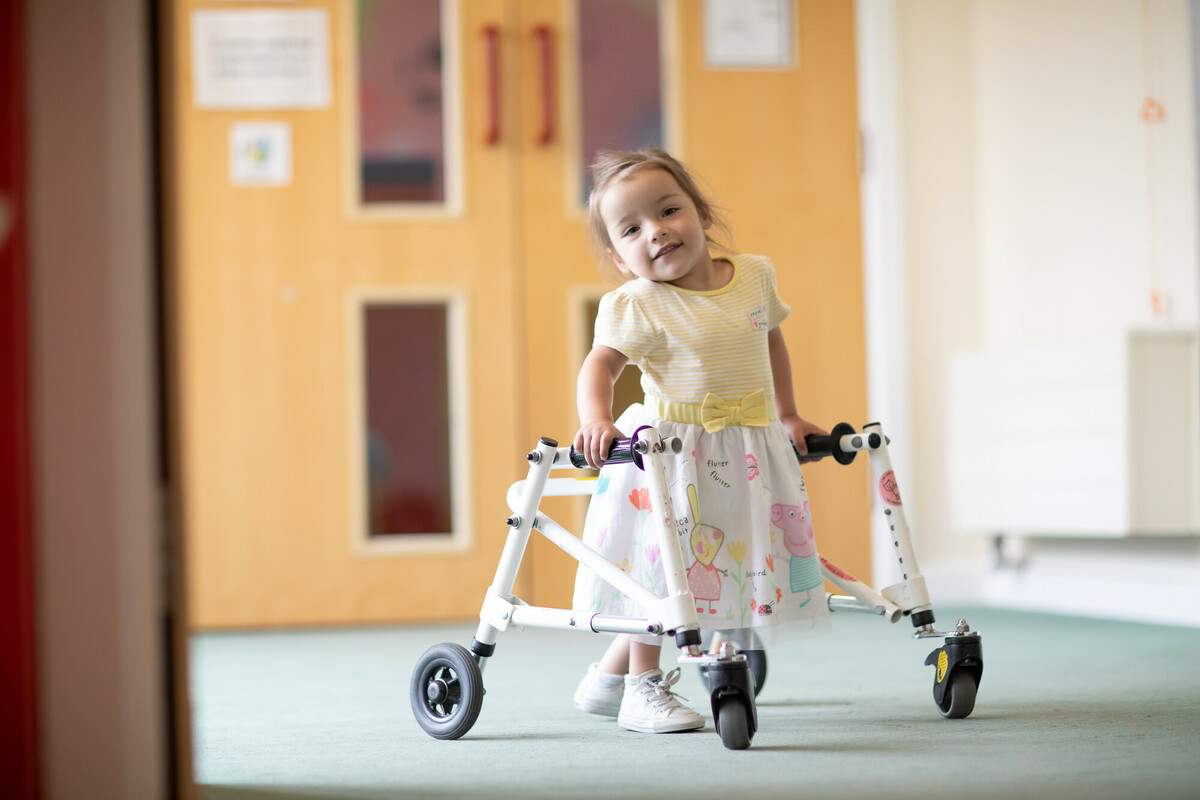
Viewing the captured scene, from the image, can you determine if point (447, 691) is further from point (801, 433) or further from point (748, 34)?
point (748, 34)

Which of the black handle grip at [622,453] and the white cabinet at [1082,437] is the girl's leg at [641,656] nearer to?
the black handle grip at [622,453]

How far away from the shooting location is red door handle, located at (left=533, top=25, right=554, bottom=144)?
282cm

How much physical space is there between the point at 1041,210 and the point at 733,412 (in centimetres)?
183

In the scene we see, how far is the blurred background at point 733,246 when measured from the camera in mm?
2646

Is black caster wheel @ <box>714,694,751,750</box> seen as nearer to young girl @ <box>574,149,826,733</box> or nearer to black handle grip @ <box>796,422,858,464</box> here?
young girl @ <box>574,149,826,733</box>

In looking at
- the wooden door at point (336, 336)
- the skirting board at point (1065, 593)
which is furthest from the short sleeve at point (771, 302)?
the wooden door at point (336, 336)

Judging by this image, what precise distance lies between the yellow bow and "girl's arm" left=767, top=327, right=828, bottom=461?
11 centimetres

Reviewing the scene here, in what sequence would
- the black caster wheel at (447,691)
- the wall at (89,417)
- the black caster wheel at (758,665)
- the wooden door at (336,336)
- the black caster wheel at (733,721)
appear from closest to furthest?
the wall at (89,417) < the black caster wheel at (733,721) < the black caster wheel at (447,691) < the black caster wheel at (758,665) < the wooden door at (336,336)

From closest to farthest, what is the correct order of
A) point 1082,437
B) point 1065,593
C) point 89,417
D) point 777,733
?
point 89,417
point 777,733
point 1082,437
point 1065,593

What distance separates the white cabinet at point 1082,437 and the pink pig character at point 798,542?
1.31m

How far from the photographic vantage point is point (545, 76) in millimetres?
2826

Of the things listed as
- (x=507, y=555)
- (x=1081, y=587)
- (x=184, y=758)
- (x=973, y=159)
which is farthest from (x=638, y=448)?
(x=973, y=159)

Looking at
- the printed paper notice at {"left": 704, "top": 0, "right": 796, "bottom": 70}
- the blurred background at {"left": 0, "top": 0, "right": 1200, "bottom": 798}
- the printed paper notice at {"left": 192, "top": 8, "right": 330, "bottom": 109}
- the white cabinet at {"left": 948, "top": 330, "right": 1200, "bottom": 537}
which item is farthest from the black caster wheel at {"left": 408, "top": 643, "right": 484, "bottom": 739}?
the printed paper notice at {"left": 704, "top": 0, "right": 796, "bottom": 70}

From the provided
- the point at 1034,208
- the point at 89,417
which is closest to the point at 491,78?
the point at 1034,208
